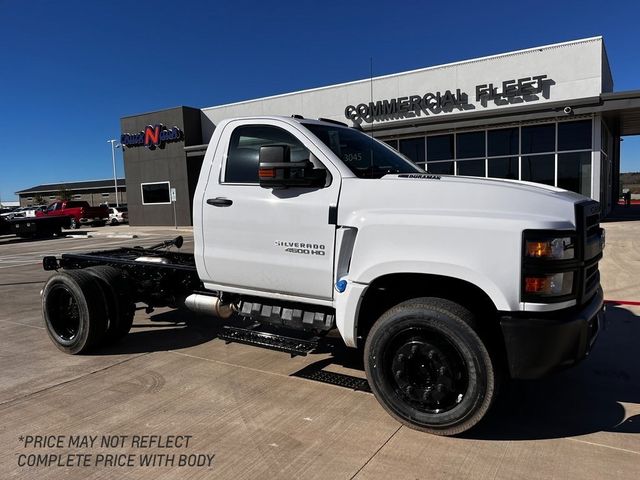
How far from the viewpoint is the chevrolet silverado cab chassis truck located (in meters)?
2.96

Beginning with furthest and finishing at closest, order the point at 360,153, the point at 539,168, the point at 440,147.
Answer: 1. the point at 440,147
2. the point at 539,168
3. the point at 360,153

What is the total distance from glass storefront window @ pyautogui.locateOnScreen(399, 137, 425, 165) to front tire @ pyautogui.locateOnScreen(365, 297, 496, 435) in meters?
17.9

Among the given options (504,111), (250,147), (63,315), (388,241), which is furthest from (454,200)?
(504,111)

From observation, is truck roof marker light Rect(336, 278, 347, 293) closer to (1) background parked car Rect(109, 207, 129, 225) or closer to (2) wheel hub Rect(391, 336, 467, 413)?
(2) wheel hub Rect(391, 336, 467, 413)

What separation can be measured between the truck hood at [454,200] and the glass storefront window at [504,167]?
16189 mm

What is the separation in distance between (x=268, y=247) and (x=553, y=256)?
2.14 meters

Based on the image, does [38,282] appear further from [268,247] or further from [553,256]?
[553,256]

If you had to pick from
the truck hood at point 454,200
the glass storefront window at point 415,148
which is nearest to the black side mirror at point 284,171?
the truck hood at point 454,200

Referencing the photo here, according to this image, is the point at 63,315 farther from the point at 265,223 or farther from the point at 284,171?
the point at 284,171

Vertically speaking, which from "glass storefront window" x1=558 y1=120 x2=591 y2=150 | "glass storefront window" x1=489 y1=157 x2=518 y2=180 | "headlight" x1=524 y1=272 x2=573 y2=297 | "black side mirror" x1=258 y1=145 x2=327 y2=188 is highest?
"glass storefront window" x1=558 y1=120 x2=591 y2=150

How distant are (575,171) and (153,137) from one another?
72.3 ft

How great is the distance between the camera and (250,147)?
4.31m

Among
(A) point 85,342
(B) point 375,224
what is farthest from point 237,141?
(A) point 85,342

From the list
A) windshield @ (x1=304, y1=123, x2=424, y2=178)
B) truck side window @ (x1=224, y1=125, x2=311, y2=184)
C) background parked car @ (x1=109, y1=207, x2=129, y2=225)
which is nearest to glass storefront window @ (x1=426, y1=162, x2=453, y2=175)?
windshield @ (x1=304, y1=123, x2=424, y2=178)
